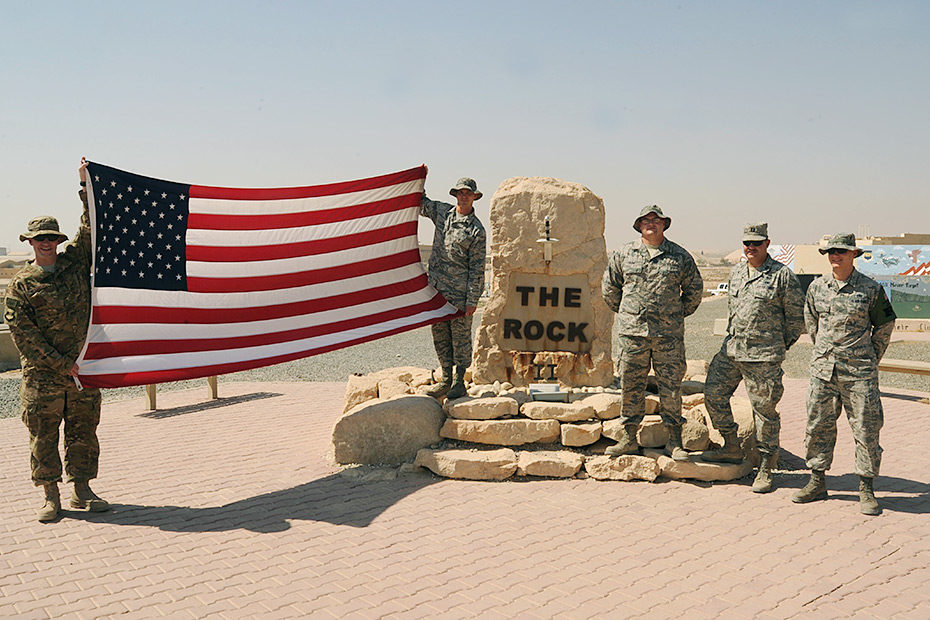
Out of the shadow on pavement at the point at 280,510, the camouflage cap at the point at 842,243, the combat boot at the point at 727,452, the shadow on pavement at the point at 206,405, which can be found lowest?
the shadow on pavement at the point at 280,510

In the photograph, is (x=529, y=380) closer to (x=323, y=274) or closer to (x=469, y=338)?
(x=469, y=338)

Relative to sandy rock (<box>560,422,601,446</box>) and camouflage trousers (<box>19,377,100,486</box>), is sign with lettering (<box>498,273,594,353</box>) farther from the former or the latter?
camouflage trousers (<box>19,377,100,486</box>)

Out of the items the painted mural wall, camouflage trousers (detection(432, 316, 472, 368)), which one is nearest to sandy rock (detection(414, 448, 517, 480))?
camouflage trousers (detection(432, 316, 472, 368))

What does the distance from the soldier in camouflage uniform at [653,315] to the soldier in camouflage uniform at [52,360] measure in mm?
4263

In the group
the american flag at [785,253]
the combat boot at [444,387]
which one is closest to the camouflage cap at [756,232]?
the combat boot at [444,387]

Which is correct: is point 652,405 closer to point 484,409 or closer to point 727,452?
point 727,452

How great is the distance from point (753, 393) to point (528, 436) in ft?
6.40

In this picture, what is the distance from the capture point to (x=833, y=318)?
5293mm

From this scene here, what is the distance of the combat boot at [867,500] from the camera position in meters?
5.19

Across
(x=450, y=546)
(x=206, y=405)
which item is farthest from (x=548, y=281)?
(x=206, y=405)

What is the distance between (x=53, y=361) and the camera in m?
5.17

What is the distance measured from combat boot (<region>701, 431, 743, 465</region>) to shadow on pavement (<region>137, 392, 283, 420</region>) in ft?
21.4

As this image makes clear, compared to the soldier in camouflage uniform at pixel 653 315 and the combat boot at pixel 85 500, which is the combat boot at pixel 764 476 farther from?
the combat boot at pixel 85 500

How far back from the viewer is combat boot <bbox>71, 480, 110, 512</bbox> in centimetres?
538
